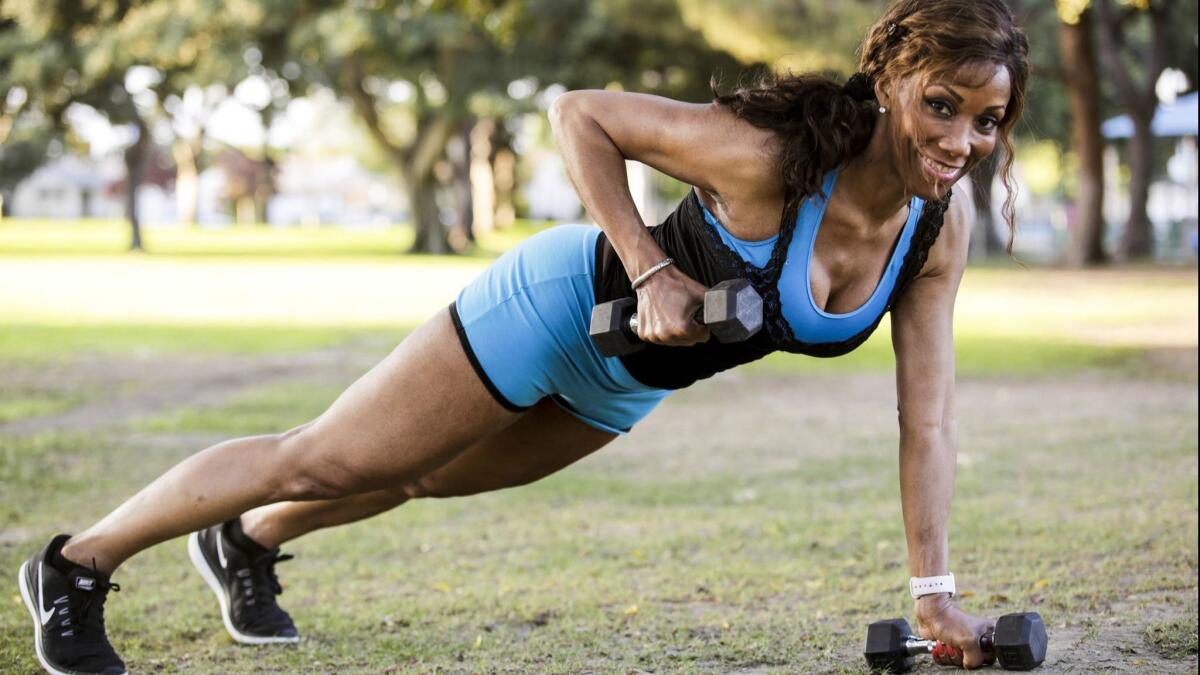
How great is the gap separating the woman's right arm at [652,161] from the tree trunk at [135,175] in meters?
40.4

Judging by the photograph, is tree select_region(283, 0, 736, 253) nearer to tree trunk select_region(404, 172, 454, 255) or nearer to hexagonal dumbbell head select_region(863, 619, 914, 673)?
tree trunk select_region(404, 172, 454, 255)

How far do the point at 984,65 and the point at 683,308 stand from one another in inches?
32.0

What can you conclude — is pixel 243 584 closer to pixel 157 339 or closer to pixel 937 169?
pixel 937 169

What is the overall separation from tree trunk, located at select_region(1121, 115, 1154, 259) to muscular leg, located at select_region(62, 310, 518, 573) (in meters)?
29.0

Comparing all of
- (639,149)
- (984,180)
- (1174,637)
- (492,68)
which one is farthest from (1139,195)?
(639,149)

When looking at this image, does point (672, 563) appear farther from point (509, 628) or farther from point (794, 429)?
point (794, 429)

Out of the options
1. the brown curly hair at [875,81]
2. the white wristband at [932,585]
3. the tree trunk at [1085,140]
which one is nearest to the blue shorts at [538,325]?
the brown curly hair at [875,81]

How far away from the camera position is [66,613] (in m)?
3.83

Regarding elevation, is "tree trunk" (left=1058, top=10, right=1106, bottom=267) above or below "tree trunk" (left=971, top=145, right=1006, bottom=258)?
above

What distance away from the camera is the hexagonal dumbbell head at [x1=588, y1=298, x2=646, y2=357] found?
3182mm

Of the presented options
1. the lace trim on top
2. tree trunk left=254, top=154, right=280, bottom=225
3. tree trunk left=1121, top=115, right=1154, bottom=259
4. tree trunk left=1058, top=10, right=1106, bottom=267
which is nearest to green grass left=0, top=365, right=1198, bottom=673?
the lace trim on top

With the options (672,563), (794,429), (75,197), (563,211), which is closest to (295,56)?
(794,429)

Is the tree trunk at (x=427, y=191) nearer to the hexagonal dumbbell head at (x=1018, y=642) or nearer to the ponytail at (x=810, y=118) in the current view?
the hexagonal dumbbell head at (x=1018, y=642)

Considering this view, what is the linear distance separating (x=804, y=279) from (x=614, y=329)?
1.42 ft
